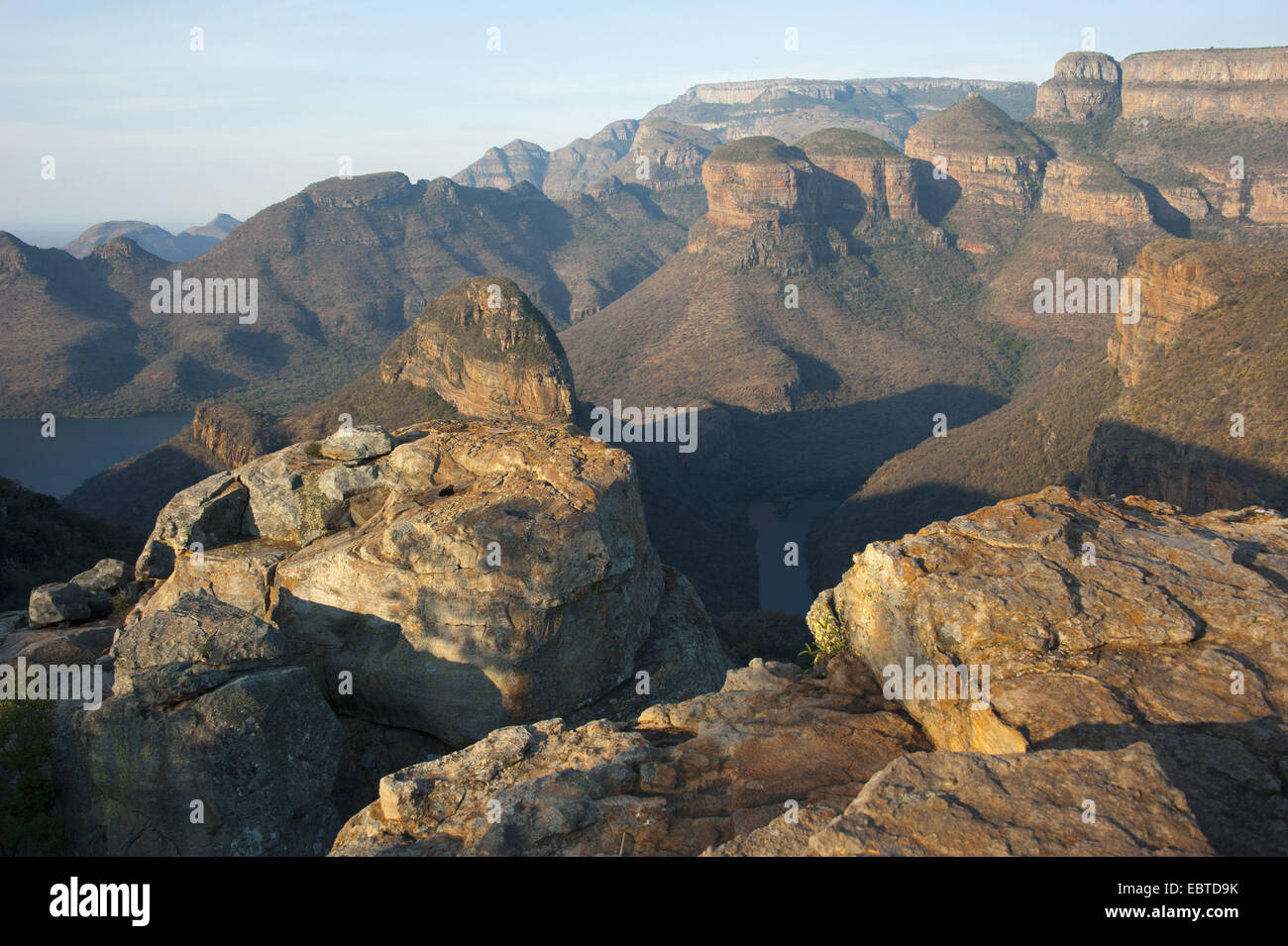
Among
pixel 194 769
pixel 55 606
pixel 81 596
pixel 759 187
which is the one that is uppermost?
pixel 759 187

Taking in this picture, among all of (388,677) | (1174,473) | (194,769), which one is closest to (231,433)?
(388,677)

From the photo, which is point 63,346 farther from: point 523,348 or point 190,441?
point 523,348

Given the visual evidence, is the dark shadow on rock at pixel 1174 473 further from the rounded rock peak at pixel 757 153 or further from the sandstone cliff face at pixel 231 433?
the rounded rock peak at pixel 757 153

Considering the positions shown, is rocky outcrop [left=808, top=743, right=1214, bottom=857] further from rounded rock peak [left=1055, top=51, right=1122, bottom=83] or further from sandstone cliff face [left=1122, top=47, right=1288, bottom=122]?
rounded rock peak [left=1055, top=51, right=1122, bottom=83]

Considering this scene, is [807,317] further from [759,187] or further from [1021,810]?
[1021,810]

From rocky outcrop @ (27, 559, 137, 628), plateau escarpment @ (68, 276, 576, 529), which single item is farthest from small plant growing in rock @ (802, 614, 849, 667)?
plateau escarpment @ (68, 276, 576, 529)

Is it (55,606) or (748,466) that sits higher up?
(55,606)

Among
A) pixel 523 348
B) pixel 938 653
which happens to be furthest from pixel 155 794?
pixel 523 348

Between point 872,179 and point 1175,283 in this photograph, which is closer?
point 1175,283
